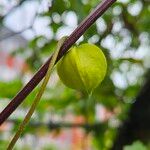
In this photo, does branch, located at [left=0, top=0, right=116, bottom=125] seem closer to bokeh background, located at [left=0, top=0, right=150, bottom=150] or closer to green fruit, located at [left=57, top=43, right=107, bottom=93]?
green fruit, located at [left=57, top=43, right=107, bottom=93]

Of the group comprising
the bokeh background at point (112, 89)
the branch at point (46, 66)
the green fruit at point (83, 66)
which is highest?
the branch at point (46, 66)

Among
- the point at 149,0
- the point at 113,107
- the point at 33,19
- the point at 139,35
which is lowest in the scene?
the point at 113,107

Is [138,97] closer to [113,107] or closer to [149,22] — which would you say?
[113,107]

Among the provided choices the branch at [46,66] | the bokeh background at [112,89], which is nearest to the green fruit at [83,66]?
the branch at [46,66]

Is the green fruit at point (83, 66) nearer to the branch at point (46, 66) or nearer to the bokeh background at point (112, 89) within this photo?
the branch at point (46, 66)

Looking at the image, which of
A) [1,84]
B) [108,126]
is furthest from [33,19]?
[108,126]

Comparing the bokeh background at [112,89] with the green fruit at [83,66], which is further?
the bokeh background at [112,89]

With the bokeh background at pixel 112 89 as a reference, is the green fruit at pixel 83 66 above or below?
above
